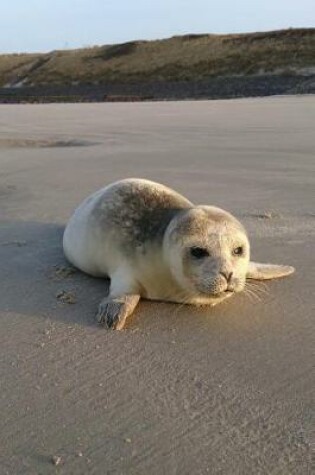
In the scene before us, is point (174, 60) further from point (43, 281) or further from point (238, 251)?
point (238, 251)

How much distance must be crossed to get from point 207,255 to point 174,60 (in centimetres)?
3661

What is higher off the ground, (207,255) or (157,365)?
(207,255)

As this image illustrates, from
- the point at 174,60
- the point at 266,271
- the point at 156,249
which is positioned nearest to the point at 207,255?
the point at 156,249

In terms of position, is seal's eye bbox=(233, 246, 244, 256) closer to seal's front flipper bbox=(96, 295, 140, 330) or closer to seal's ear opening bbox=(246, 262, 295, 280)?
seal's ear opening bbox=(246, 262, 295, 280)

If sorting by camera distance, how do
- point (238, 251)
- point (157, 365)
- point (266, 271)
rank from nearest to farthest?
1. point (157, 365)
2. point (238, 251)
3. point (266, 271)

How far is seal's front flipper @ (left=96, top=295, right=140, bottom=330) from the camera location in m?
2.84

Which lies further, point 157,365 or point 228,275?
point 228,275

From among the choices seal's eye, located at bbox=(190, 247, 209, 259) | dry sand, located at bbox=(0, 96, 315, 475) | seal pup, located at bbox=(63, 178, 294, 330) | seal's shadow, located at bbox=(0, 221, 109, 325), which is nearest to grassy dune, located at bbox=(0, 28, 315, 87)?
dry sand, located at bbox=(0, 96, 315, 475)

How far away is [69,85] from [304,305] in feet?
119

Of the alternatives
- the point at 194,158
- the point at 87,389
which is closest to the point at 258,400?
the point at 87,389

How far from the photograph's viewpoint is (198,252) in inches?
116

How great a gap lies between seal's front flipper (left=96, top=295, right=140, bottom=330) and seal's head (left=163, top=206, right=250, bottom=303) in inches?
8.9

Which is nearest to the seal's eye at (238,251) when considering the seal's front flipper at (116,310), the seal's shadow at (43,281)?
the seal's front flipper at (116,310)

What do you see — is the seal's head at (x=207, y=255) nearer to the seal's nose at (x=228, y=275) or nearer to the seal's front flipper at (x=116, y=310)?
the seal's nose at (x=228, y=275)
